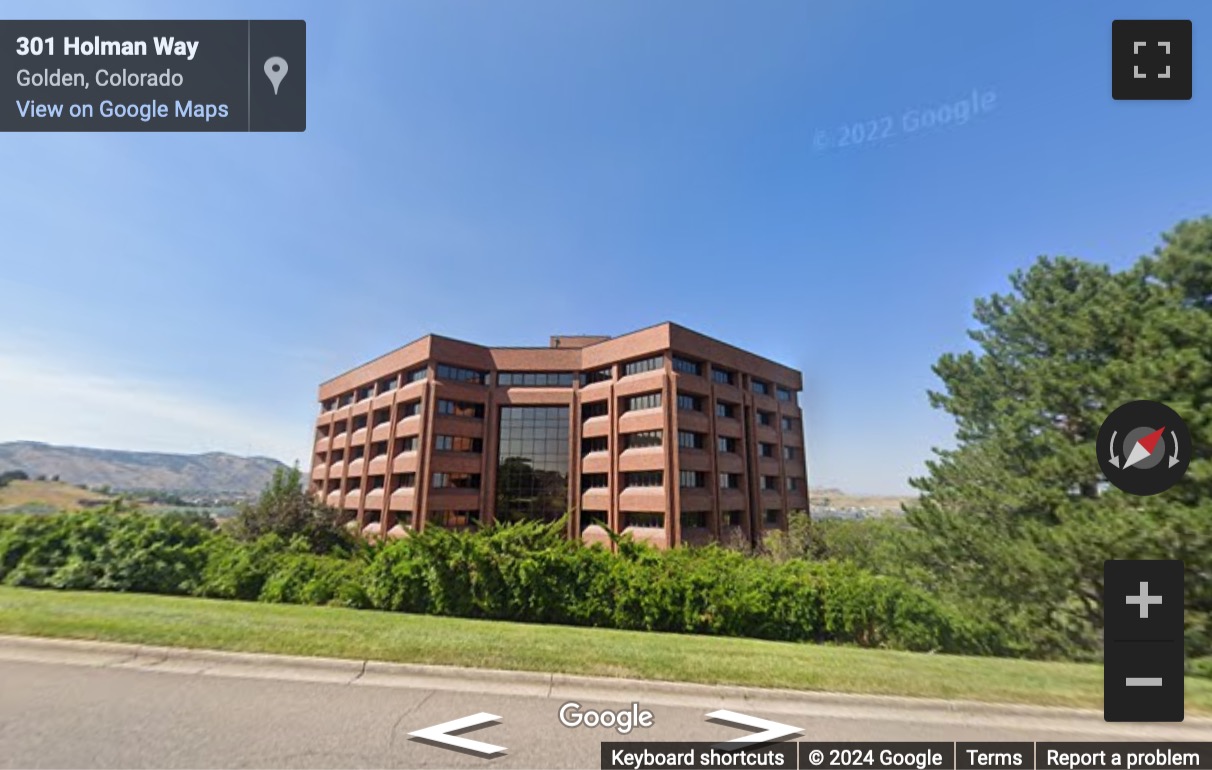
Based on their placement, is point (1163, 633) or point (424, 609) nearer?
point (1163, 633)

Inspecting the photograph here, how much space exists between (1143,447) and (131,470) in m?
220

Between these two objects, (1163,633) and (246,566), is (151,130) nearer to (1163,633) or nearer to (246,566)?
(246,566)

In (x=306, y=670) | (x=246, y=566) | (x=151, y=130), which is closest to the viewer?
(x=306, y=670)

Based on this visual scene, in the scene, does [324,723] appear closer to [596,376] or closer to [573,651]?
[573,651]

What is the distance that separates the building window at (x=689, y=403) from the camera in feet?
119

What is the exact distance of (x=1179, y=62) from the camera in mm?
4758

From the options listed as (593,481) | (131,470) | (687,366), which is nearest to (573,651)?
(593,481)

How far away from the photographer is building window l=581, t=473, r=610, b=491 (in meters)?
37.6

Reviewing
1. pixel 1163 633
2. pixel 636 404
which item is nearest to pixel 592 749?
pixel 1163 633

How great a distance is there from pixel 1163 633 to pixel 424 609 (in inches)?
426

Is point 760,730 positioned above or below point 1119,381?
below

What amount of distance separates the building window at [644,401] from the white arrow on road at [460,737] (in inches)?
1218

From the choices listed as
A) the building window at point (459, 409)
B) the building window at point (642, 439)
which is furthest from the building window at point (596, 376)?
the building window at point (459, 409)

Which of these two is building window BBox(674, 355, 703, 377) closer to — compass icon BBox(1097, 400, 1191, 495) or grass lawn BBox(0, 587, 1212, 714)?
grass lawn BBox(0, 587, 1212, 714)
